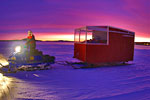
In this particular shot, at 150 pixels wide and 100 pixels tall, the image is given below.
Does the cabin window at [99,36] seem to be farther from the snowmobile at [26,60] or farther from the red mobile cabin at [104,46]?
the snowmobile at [26,60]

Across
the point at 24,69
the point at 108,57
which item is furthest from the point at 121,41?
the point at 24,69

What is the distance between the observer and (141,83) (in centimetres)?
684

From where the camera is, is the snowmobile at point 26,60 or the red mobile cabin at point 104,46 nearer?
the snowmobile at point 26,60

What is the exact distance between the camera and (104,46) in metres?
10.9

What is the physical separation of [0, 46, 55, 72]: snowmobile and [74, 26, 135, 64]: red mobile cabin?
9.40ft

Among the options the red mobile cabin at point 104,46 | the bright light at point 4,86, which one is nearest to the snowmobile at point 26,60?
the bright light at point 4,86

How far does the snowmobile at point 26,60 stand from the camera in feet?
28.6

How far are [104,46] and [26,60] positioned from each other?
5.85 meters

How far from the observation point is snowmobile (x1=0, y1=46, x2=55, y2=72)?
871 cm

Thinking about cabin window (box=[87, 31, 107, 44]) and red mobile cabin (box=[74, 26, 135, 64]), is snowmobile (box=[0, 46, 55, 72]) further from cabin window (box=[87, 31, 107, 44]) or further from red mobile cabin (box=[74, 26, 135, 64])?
cabin window (box=[87, 31, 107, 44])

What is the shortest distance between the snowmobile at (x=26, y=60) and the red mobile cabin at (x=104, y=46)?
2864 millimetres

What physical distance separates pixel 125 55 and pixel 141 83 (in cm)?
562

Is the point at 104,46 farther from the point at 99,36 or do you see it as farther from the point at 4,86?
the point at 4,86

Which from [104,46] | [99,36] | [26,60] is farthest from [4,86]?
[99,36]
